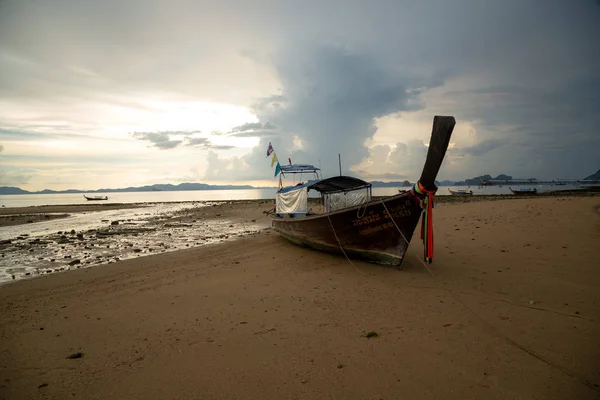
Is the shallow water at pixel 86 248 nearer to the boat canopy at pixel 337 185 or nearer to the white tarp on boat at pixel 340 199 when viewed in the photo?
the boat canopy at pixel 337 185

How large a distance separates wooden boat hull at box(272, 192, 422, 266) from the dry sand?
1.85ft

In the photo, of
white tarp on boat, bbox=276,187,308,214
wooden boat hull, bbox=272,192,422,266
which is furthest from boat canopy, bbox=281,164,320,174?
wooden boat hull, bbox=272,192,422,266

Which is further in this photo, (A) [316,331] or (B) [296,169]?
(B) [296,169]

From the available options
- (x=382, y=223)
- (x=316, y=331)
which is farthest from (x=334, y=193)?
(x=316, y=331)

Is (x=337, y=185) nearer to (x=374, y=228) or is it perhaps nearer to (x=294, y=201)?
(x=294, y=201)

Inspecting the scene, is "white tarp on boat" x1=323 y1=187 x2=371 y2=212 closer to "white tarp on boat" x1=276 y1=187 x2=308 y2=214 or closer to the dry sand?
"white tarp on boat" x1=276 y1=187 x2=308 y2=214

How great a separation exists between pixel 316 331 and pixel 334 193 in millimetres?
8778

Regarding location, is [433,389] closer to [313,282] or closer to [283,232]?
[313,282]

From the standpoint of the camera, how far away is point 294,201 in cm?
1411

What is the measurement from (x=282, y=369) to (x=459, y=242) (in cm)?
1035

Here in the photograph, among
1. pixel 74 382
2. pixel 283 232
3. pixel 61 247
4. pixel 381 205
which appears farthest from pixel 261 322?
pixel 61 247

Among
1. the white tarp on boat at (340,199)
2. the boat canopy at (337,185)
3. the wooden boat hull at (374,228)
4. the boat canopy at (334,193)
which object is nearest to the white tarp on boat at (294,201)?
the boat canopy at (334,193)

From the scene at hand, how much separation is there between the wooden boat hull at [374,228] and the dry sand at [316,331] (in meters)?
0.56

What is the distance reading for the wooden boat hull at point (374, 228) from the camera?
8.44m
